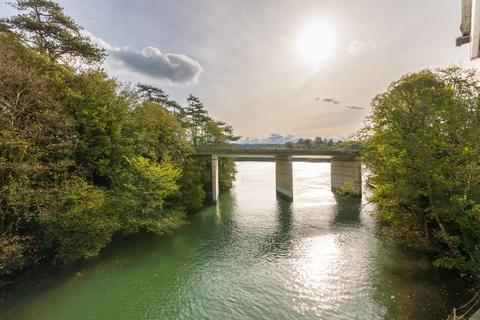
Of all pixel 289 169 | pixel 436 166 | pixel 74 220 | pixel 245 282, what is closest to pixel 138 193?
pixel 74 220

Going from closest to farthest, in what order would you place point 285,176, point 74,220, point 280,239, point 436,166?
point 436,166, point 74,220, point 280,239, point 285,176

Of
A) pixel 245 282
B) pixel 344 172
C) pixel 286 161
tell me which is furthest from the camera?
pixel 344 172

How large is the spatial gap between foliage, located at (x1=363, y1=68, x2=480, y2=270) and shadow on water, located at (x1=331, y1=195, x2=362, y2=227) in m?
7.01

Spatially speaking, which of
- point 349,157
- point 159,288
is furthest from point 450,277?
point 349,157

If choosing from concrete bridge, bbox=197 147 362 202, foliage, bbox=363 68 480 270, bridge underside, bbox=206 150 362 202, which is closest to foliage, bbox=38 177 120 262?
foliage, bbox=363 68 480 270

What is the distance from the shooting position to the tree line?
8.78m

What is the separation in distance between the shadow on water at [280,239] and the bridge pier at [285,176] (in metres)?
6.78

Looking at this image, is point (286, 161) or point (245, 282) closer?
point (245, 282)

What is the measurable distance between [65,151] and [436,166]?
55.5 ft

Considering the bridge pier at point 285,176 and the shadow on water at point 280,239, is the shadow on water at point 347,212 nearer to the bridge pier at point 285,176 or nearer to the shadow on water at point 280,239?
the shadow on water at point 280,239

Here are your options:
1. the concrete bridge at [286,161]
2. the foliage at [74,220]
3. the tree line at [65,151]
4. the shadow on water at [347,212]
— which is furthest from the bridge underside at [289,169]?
the foliage at [74,220]

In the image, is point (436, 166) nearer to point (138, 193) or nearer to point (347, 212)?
point (347, 212)

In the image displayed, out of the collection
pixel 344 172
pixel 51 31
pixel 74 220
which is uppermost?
pixel 51 31

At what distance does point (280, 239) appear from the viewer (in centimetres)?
1573
